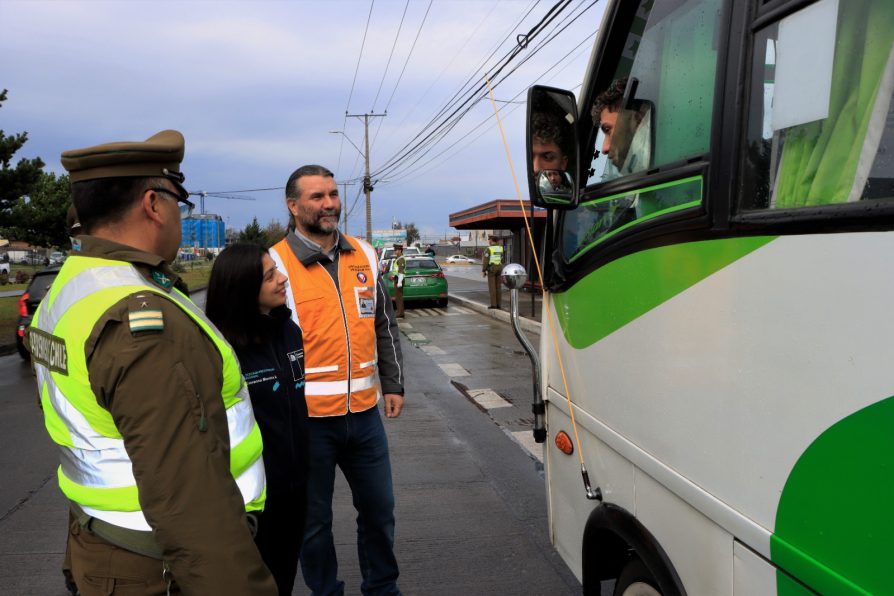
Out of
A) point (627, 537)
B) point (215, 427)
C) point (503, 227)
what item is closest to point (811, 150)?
point (627, 537)

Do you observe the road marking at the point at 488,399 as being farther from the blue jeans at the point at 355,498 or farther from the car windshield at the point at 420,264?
the car windshield at the point at 420,264

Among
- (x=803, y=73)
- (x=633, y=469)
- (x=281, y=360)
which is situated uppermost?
(x=803, y=73)

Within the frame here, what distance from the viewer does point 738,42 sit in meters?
1.54

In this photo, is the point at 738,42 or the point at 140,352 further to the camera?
the point at 738,42

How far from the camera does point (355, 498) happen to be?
9.98 feet

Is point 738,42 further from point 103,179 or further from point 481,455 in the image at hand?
point 481,455

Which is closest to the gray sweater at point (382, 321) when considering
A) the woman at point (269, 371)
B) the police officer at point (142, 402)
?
the woman at point (269, 371)

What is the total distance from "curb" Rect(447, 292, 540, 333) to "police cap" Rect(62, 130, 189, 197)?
8453mm

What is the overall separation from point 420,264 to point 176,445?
1770 cm

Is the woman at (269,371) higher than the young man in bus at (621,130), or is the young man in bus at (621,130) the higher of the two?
the young man in bus at (621,130)

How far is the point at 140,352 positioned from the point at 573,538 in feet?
5.77

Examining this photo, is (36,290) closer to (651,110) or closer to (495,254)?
(495,254)

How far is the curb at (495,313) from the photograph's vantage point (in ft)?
43.8

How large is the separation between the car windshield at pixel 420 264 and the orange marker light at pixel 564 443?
53.0 ft
